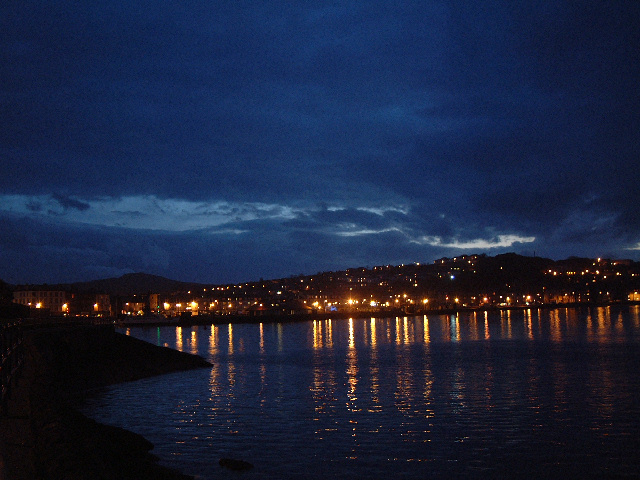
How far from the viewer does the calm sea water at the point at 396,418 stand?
54.3 feet

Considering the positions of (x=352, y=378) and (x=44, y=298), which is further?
(x=44, y=298)

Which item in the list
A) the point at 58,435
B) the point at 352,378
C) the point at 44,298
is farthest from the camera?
the point at 44,298

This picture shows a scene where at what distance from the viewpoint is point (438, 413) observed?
23219 millimetres

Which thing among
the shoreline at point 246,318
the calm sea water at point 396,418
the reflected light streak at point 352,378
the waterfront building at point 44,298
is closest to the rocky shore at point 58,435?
the calm sea water at point 396,418

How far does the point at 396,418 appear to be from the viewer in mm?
22328

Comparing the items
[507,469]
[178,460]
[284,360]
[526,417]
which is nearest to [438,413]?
[526,417]

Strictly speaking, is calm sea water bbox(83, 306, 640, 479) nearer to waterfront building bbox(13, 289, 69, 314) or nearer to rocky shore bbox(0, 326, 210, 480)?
rocky shore bbox(0, 326, 210, 480)

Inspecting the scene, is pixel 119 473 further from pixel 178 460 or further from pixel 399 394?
pixel 399 394

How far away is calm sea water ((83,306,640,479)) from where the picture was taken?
651 inches

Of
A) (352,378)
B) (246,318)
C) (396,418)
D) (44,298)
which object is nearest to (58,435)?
(396,418)

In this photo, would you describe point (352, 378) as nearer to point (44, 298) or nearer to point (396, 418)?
point (396, 418)

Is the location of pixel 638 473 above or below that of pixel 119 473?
below

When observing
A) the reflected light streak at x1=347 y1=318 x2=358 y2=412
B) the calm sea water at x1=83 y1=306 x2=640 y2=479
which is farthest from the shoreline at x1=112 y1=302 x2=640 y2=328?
the calm sea water at x1=83 y1=306 x2=640 y2=479

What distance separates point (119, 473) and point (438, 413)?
13.3 metres
